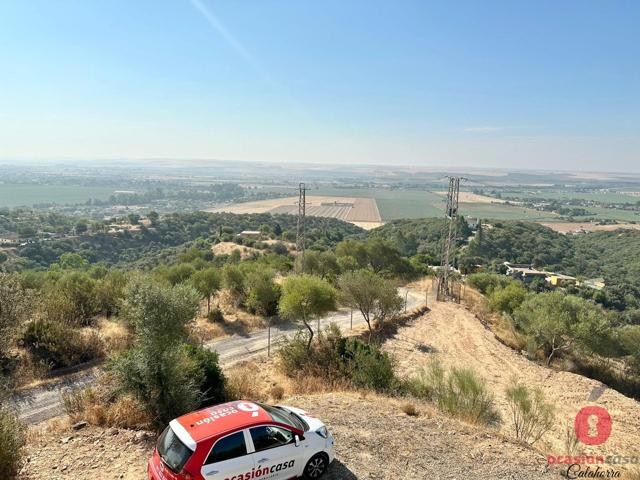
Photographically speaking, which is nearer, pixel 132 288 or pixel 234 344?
pixel 132 288

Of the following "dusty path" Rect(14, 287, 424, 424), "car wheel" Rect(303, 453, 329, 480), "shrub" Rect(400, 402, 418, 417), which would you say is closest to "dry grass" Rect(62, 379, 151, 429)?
"dusty path" Rect(14, 287, 424, 424)

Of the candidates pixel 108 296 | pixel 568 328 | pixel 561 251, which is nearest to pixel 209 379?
pixel 108 296

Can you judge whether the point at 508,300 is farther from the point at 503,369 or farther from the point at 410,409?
the point at 410,409

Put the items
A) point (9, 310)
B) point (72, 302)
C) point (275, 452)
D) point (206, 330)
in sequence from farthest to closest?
point (206, 330) < point (72, 302) < point (9, 310) < point (275, 452)

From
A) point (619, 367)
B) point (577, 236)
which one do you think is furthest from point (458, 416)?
point (577, 236)

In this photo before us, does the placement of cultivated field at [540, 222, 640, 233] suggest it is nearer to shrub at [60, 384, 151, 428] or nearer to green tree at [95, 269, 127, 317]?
green tree at [95, 269, 127, 317]

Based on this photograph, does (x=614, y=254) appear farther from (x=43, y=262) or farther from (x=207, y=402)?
(x=43, y=262)
